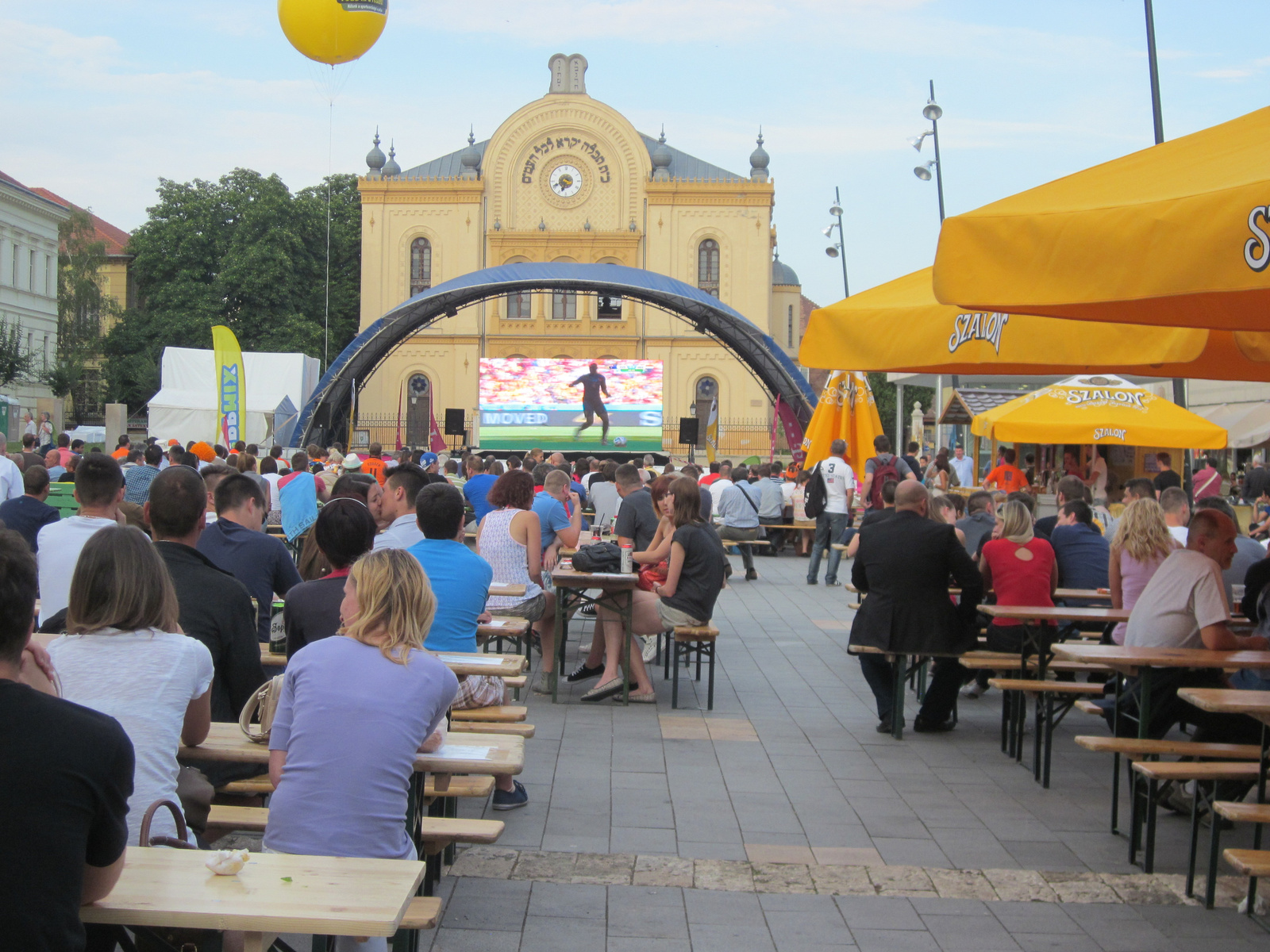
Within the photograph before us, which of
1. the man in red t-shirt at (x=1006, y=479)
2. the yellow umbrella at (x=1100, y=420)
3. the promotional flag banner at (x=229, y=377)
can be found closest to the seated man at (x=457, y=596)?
the yellow umbrella at (x=1100, y=420)

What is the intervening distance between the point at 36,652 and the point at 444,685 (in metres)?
1.12

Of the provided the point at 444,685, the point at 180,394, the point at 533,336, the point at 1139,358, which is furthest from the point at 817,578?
the point at 533,336

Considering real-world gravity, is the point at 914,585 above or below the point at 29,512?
below

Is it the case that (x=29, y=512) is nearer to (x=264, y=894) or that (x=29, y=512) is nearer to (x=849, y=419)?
(x=264, y=894)

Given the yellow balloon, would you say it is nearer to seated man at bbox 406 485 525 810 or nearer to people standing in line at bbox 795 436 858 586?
people standing in line at bbox 795 436 858 586

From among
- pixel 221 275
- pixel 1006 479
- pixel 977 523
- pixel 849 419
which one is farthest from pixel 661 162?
pixel 977 523

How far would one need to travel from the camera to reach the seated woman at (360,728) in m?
3.11

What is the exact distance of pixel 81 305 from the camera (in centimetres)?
4900

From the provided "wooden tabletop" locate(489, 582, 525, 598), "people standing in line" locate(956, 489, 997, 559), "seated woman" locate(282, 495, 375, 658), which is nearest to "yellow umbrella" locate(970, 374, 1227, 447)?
"people standing in line" locate(956, 489, 997, 559)

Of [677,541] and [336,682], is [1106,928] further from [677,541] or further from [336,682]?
[677,541]

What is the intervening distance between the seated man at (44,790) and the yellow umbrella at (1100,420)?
11786mm

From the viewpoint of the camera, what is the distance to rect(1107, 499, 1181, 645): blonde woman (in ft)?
22.9

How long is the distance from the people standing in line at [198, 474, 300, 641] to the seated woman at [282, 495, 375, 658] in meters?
0.85

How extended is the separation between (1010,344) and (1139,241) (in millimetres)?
2500
